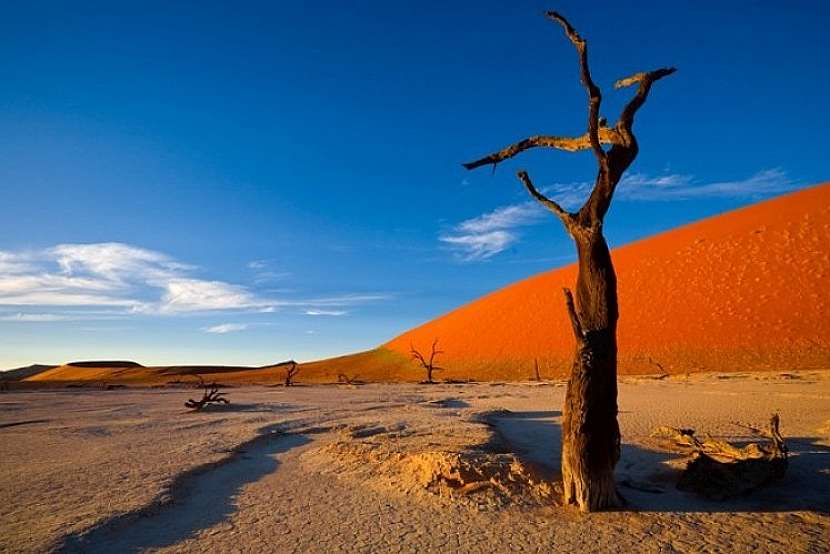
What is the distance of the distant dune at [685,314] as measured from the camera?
34.0m

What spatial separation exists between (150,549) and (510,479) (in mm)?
Result: 4134

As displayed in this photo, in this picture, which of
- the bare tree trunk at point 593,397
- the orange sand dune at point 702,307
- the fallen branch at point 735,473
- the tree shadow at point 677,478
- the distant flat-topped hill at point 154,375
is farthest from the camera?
the distant flat-topped hill at point 154,375

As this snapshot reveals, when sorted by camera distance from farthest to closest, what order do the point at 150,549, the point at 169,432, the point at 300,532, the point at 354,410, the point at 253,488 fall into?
1. the point at 354,410
2. the point at 169,432
3. the point at 253,488
4. the point at 300,532
5. the point at 150,549

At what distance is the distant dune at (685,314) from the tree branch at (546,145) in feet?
94.1

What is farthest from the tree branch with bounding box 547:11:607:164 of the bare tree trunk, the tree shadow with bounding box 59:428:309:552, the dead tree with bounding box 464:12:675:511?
the tree shadow with bounding box 59:428:309:552

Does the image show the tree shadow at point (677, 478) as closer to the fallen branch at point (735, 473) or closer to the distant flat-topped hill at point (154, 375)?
the fallen branch at point (735, 473)

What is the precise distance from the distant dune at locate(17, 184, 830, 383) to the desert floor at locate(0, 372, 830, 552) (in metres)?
24.1

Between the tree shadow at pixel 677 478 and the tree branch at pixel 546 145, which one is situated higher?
the tree branch at pixel 546 145

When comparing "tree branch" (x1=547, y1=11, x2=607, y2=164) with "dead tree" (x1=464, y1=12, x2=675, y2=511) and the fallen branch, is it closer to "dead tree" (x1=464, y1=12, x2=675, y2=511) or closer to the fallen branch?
"dead tree" (x1=464, y1=12, x2=675, y2=511)

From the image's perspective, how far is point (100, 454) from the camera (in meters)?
9.89

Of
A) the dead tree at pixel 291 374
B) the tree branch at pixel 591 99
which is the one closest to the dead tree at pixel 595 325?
the tree branch at pixel 591 99

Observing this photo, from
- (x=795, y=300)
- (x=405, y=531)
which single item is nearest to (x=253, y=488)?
(x=405, y=531)

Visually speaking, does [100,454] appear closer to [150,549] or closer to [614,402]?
[150,549]

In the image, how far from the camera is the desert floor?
5240 millimetres
